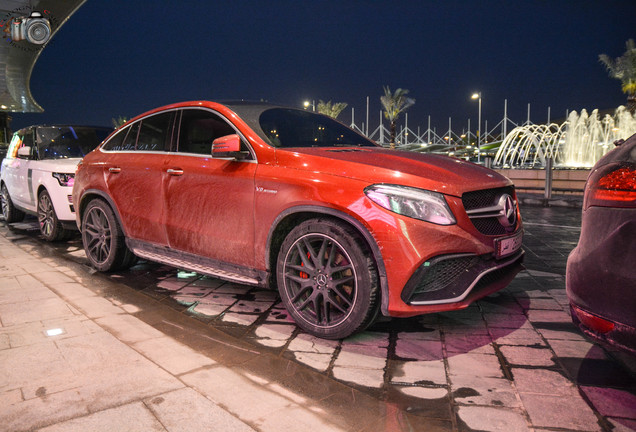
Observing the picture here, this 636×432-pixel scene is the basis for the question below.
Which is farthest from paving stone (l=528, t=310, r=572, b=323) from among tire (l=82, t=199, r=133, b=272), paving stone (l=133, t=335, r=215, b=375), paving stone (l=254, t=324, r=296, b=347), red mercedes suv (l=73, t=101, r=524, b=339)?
tire (l=82, t=199, r=133, b=272)

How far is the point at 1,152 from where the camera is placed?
1583 centimetres

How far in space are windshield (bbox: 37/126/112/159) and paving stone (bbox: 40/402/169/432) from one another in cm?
623

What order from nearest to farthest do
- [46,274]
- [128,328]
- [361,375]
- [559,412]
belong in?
[559,412] < [361,375] < [128,328] < [46,274]

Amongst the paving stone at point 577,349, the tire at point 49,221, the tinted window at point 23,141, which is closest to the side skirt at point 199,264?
the paving stone at point 577,349

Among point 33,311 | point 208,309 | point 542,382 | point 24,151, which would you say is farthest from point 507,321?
point 24,151

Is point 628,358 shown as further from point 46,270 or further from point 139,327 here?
point 46,270

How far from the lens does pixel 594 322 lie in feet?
7.22

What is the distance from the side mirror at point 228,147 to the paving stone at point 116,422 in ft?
6.36

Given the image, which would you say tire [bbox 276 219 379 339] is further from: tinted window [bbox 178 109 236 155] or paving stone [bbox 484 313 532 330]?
tinted window [bbox 178 109 236 155]

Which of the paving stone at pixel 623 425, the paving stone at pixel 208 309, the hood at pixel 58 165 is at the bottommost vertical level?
the paving stone at pixel 208 309

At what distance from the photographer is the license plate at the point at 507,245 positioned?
3.16m

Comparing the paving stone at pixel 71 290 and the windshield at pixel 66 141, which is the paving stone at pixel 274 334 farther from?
the windshield at pixel 66 141

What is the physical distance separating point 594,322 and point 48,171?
6983 millimetres

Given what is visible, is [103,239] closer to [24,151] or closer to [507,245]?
[24,151]
